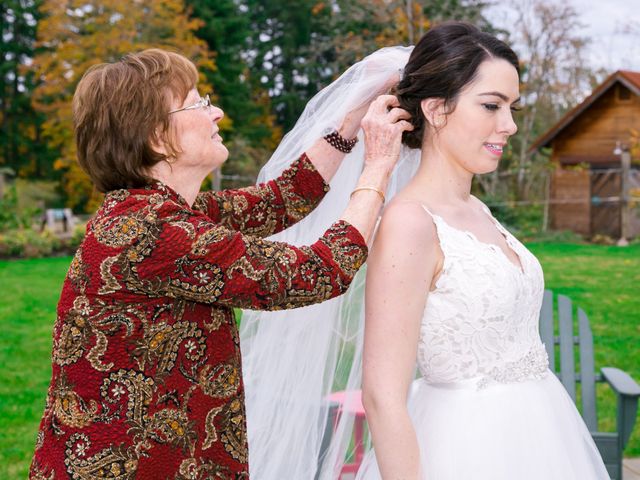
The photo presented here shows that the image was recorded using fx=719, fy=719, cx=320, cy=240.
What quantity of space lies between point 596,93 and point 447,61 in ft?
66.2

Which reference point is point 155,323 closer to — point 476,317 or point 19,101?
point 476,317

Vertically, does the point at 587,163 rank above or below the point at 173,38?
below

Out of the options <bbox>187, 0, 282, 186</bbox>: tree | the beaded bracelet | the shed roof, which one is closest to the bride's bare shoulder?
the beaded bracelet

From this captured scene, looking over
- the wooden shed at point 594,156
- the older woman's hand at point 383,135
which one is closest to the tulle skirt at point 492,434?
the older woman's hand at point 383,135

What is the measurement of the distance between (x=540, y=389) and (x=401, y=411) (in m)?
0.54

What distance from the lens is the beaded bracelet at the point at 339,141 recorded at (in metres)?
2.58

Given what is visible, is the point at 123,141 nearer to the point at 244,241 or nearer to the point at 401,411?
the point at 244,241

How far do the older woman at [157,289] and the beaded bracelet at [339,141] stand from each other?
50 cm

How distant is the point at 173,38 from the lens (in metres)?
22.9

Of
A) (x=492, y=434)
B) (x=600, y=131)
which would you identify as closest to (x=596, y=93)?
(x=600, y=131)

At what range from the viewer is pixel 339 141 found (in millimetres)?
2588

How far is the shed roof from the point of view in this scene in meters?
19.6

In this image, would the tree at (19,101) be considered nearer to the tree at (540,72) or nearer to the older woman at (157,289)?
the tree at (540,72)

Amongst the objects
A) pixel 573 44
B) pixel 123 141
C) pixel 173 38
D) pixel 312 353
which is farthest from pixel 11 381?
pixel 573 44
